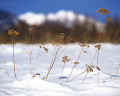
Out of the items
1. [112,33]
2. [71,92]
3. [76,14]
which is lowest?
[71,92]

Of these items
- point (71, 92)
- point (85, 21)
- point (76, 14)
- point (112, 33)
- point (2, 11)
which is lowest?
point (71, 92)

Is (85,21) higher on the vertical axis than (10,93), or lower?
higher

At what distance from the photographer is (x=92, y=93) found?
1526mm

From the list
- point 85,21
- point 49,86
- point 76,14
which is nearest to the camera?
point 49,86

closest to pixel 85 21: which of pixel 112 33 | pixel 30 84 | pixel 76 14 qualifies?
pixel 76 14

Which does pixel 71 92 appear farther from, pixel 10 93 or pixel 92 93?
pixel 10 93

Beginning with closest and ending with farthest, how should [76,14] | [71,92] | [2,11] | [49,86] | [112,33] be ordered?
[71,92]
[49,86]
[112,33]
[76,14]
[2,11]

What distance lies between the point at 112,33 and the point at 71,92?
12289 millimetres

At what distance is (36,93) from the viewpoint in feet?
5.04

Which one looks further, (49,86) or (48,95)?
(49,86)

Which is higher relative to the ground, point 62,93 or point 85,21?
point 85,21

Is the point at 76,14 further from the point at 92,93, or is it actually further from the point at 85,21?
the point at 92,93

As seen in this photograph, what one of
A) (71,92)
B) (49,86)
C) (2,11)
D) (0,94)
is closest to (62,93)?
(71,92)

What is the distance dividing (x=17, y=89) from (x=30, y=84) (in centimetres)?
22
